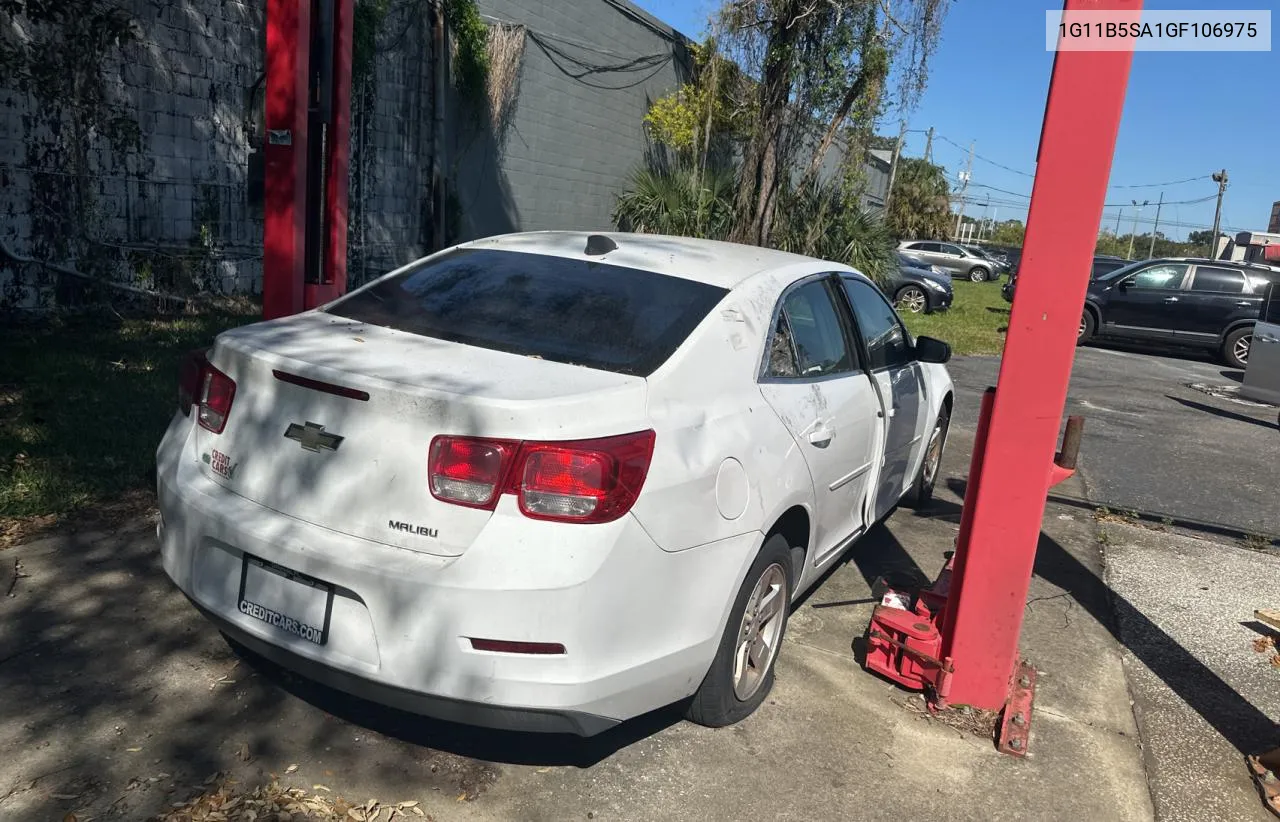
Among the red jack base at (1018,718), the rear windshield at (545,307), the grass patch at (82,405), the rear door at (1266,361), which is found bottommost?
the red jack base at (1018,718)

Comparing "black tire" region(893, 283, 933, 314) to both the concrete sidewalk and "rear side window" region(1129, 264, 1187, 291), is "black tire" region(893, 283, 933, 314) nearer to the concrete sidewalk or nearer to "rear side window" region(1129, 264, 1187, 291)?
"rear side window" region(1129, 264, 1187, 291)

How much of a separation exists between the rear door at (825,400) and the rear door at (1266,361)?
7069 mm

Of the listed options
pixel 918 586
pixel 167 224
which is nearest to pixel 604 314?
pixel 918 586

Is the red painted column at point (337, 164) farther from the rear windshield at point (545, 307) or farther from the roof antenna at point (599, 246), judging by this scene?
the roof antenna at point (599, 246)

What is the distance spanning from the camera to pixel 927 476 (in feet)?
20.4

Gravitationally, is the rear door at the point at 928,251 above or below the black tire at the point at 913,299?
above

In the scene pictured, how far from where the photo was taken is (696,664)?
3.00 meters

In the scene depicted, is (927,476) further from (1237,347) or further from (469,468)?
(1237,347)

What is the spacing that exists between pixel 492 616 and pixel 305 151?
3692 millimetres

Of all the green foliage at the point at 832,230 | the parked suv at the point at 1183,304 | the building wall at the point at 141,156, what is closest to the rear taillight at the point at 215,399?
the building wall at the point at 141,156

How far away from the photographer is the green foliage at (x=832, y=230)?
15023 mm

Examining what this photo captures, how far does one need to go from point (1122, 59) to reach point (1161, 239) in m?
119

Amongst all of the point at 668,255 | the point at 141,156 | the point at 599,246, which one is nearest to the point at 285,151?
the point at 599,246

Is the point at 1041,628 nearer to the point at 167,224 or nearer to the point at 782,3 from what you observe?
the point at 167,224
